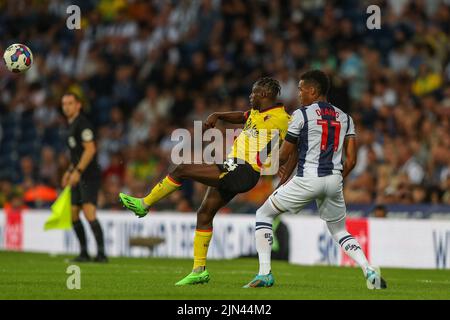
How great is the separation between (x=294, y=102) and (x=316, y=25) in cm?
262

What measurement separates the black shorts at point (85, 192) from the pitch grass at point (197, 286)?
1.01 m

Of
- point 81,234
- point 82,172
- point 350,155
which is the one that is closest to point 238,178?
point 350,155

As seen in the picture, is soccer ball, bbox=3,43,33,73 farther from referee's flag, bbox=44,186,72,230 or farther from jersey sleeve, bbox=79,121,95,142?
referee's flag, bbox=44,186,72,230

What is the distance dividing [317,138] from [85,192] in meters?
6.21

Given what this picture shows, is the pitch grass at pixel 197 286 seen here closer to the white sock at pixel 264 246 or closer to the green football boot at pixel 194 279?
the green football boot at pixel 194 279

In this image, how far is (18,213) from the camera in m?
23.0

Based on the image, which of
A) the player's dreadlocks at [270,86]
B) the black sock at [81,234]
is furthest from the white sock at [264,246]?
the black sock at [81,234]

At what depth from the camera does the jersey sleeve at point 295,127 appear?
1109cm

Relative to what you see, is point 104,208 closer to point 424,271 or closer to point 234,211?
point 234,211

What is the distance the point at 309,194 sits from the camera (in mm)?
11133

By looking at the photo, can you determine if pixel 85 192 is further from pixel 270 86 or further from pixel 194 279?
pixel 270 86
